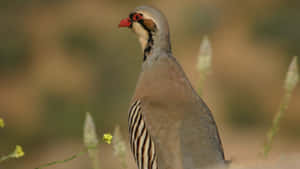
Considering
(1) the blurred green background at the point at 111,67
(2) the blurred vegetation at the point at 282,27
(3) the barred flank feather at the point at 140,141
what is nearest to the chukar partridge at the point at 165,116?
(3) the barred flank feather at the point at 140,141

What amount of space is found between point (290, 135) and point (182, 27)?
487cm

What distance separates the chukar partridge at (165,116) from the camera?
3.11 meters

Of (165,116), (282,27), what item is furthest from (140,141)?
(282,27)

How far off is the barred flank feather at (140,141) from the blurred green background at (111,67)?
22.4 feet

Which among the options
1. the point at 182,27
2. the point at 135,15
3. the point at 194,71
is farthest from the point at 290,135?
the point at 135,15

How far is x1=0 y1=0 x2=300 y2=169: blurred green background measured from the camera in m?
11.4

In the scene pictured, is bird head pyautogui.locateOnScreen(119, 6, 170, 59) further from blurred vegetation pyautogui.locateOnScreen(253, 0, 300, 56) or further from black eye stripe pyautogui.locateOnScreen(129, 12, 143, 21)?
blurred vegetation pyautogui.locateOnScreen(253, 0, 300, 56)

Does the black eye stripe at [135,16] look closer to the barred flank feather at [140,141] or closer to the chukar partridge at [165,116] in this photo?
the chukar partridge at [165,116]

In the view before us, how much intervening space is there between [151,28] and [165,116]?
0.80 meters

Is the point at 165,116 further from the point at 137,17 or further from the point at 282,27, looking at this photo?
the point at 282,27

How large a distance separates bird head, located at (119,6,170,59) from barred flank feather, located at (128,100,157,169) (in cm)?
52

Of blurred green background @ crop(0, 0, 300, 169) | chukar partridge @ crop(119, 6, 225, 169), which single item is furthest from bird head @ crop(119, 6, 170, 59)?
blurred green background @ crop(0, 0, 300, 169)

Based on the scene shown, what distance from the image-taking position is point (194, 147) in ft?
10.2

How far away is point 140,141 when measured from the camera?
3375 mm
